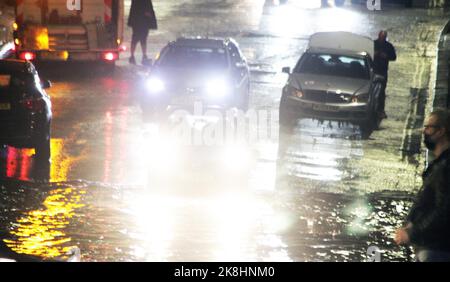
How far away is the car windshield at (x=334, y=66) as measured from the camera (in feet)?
67.5

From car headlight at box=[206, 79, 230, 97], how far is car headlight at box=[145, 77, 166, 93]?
90cm

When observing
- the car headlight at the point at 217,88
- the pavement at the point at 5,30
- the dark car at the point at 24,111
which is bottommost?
the pavement at the point at 5,30

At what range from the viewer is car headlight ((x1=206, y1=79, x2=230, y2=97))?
19.4 meters

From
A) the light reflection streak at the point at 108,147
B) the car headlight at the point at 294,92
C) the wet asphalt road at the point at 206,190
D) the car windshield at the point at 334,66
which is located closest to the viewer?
the wet asphalt road at the point at 206,190

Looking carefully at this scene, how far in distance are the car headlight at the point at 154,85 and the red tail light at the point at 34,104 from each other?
388cm

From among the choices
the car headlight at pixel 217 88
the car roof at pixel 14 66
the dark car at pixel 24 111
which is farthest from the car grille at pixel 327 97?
the car roof at pixel 14 66

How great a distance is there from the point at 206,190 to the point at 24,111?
3.41 m

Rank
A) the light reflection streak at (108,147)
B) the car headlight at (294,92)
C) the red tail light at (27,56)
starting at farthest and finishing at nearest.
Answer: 1. the red tail light at (27,56)
2. the car headlight at (294,92)
3. the light reflection streak at (108,147)

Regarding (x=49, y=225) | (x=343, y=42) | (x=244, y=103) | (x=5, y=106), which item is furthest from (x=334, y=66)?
(x=49, y=225)

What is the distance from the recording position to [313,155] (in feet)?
56.0

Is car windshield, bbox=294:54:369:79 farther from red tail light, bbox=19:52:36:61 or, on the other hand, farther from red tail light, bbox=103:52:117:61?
red tail light, bbox=19:52:36:61

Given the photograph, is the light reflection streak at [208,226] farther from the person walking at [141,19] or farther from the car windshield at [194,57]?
the person walking at [141,19]

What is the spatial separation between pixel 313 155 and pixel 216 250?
5.93m
